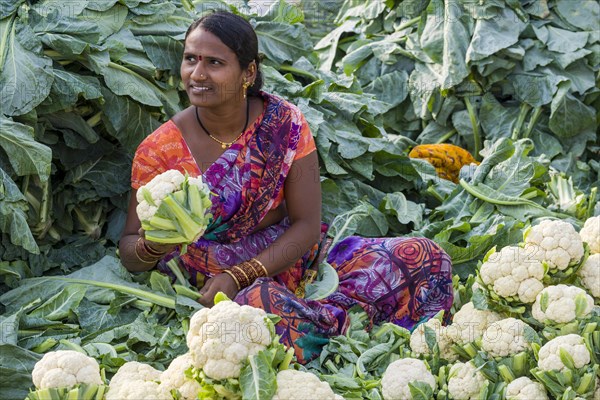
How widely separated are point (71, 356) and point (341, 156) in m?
2.29

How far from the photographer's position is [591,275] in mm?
3127

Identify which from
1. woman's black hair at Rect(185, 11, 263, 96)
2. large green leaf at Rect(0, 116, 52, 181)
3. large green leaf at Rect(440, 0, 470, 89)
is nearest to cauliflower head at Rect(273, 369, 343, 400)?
woman's black hair at Rect(185, 11, 263, 96)

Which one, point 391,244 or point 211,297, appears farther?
point 391,244

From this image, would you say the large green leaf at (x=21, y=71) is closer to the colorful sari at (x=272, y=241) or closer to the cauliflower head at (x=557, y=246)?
the colorful sari at (x=272, y=241)

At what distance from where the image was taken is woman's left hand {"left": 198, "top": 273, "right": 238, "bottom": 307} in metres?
3.26

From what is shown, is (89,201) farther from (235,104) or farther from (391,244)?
(391,244)

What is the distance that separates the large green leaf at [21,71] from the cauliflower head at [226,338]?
1.47 meters

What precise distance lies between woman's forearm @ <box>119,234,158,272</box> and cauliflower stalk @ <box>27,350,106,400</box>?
2.71 ft

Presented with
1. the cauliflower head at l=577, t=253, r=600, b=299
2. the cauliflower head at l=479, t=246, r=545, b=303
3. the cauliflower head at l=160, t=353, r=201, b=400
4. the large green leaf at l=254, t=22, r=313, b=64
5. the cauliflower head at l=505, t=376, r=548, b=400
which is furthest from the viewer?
the large green leaf at l=254, t=22, r=313, b=64

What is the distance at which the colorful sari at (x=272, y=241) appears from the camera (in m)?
3.31

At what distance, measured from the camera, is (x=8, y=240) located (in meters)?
3.53

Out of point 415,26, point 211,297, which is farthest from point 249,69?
point 415,26

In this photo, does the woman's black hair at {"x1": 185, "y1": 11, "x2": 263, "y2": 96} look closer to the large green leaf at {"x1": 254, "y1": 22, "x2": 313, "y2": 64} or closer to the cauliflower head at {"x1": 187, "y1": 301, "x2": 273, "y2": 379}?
the cauliflower head at {"x1": 187, "y1": 301, "x2": 273, "y2": 379}

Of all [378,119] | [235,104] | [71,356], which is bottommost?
[378,119]
